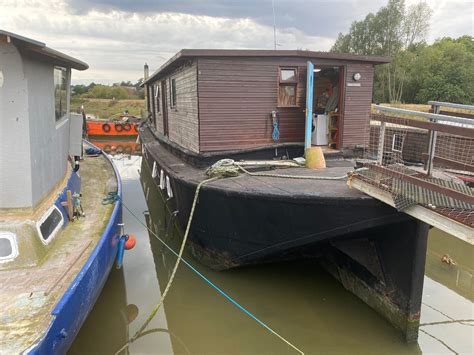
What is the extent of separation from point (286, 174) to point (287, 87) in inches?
90.7

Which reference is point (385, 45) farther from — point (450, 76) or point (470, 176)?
point (470, 176)

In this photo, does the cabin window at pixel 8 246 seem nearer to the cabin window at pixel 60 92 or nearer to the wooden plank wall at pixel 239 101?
the cabin window at pixel 60 92

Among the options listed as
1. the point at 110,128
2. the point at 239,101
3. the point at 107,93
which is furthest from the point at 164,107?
the point at 107,93

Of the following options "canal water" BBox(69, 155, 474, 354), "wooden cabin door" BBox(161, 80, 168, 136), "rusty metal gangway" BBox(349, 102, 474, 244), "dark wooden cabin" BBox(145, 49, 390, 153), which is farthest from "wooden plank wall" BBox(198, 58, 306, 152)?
"wooden cabin door" BBox(161, 80, 168, 136)

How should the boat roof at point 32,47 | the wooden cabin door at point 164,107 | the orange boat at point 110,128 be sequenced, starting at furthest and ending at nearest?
the orange boat at point 110,128, the wooden cabin door at point 164,107, the boat roof at point 32,47

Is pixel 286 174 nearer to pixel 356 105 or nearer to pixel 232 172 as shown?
pixel 232 172

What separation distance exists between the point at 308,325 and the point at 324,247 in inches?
50.6

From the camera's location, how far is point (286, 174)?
666 cm

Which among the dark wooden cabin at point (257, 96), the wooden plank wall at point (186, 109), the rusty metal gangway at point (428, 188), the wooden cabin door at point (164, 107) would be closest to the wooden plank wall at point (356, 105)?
the dark wooden cabin at point (257, 96)

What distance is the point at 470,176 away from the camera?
23.3ft

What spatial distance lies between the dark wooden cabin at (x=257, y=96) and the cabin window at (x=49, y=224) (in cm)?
311

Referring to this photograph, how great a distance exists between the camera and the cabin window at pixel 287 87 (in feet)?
26.0

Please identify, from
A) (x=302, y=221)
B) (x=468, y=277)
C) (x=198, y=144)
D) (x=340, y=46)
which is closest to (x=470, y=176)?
(x=468, y=277)

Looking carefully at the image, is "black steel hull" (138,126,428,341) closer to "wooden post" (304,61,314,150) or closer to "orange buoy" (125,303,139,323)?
"orange buoy" (125,303,139,323)
